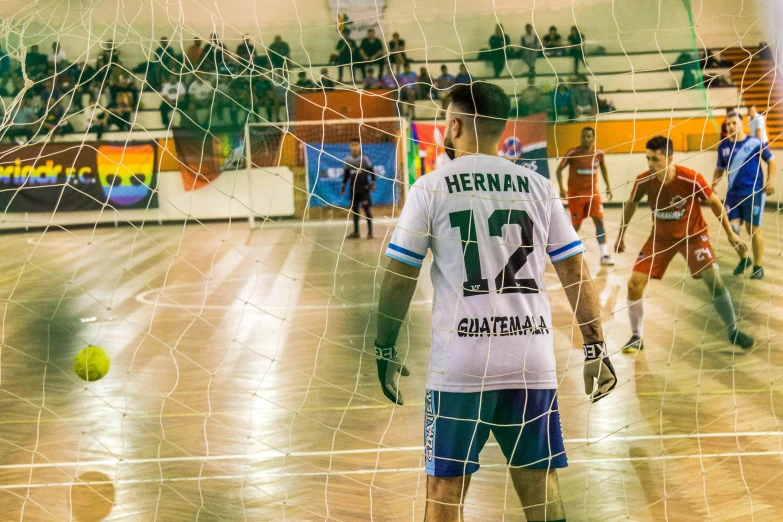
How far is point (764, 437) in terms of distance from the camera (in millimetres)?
4492

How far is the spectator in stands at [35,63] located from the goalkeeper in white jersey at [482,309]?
42.8 feet

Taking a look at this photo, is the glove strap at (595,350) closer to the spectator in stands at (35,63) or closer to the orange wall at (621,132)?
the spectator in stands at (35,63)

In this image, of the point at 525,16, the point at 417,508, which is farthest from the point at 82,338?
the point at 525,16

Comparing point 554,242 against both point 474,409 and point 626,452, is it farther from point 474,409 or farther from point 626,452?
point 626,452

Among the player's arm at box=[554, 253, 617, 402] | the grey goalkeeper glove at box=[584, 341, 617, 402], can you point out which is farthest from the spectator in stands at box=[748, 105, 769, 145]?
the grey goalkeeper glove at box=[584, 341, 617, 402]

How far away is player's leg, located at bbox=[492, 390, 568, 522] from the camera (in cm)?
249

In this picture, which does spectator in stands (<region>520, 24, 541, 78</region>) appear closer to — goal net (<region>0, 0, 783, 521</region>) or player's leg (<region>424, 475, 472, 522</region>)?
goal net (<region>0, 0, 783, 521</region>)

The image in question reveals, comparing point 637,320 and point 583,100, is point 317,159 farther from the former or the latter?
point 637,320

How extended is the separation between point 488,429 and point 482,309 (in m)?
0.37

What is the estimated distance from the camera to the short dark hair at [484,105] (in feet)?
8.32

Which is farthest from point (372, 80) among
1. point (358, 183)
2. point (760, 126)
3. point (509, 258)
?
point (509, 258)

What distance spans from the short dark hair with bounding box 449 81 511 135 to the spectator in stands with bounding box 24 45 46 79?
1298 cm

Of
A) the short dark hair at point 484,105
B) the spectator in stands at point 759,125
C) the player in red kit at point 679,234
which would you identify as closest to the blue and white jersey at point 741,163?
the spectator in stands at point 759,125

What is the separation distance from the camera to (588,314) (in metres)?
2.68
